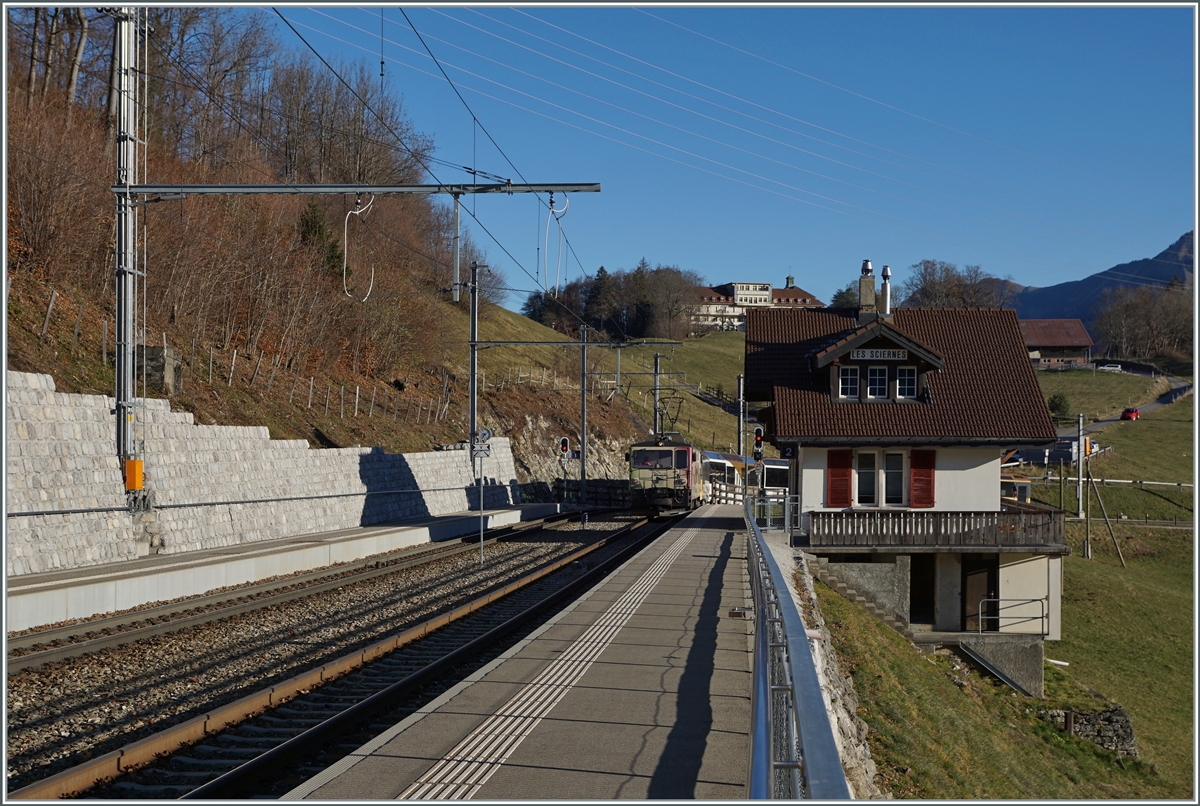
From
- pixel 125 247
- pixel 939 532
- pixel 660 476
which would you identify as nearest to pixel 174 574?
pixel 125 247

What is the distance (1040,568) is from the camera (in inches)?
1167

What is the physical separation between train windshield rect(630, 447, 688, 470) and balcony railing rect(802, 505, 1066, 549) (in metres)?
17.7

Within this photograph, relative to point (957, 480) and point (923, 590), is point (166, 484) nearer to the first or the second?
point (923, 590)

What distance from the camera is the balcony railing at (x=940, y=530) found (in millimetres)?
28172

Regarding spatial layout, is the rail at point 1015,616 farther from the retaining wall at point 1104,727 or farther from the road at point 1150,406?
the road at point 1150,406

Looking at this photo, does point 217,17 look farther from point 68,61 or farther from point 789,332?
point 789,332

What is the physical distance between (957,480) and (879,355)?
4445 mm

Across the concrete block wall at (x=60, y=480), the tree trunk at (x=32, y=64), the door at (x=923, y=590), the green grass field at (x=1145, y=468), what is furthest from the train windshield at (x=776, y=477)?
the concrete block wall at (x=60, y=480)

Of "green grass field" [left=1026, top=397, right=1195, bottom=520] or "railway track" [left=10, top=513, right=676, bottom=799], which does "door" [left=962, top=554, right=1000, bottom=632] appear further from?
"green grass field" [left=1026, top=397, right=1195, bottom=520]

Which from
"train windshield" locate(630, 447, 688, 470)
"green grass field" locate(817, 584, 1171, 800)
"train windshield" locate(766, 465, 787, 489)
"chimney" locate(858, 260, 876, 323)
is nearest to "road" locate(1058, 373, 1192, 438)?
"train windshield" locate(766, 465, 787, 489)

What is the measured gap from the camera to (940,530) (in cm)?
2820

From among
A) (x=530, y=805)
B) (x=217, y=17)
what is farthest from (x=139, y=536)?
(x=217, y=17)

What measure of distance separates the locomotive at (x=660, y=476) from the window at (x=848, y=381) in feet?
48.8

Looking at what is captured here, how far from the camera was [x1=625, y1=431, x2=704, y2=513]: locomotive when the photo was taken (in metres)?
45.4
